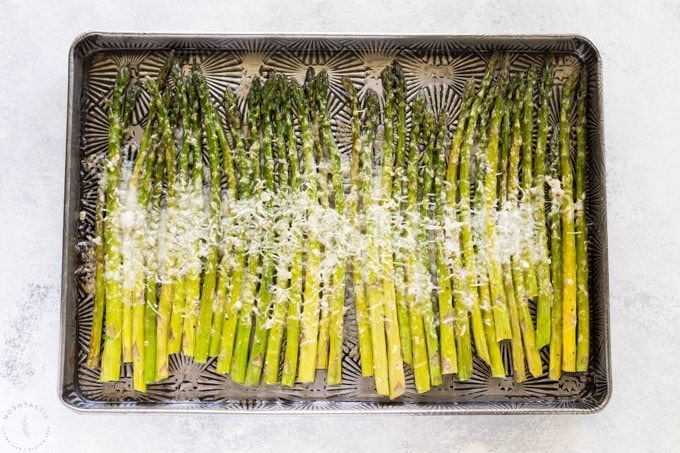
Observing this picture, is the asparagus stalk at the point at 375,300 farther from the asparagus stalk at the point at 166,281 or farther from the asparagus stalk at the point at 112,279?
the asparagus stalk at the point at 112,279

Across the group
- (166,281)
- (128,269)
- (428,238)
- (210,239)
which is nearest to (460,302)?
(428,238)

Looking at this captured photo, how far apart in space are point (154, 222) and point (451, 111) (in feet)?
4.30

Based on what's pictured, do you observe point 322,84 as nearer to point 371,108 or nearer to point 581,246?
point 371,108

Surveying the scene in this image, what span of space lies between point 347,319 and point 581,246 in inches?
38.9

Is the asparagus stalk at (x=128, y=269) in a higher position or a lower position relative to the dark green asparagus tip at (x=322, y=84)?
lower

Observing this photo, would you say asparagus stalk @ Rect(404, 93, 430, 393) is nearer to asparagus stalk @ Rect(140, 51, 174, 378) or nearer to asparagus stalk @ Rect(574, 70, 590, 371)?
asparagus stalk @ Rect(574, 70, 590, 371)

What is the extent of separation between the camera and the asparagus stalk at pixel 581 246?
2307 mm

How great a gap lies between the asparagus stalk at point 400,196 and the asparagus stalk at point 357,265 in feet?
0.44

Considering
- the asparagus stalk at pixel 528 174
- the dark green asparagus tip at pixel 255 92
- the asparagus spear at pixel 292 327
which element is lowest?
the asparagus spear at pixel 292 327

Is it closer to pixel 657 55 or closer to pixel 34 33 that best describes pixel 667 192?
pixel 657 55

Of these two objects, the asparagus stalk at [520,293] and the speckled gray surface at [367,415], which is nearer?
the asparagus stalk at [520,293]

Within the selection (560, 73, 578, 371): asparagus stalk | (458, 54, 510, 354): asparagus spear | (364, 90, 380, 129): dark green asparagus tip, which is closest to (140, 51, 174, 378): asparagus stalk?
(364, 90, 380, 129): dark green asparagus tip

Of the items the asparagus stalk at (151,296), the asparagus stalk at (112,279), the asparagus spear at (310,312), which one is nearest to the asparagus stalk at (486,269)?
the asparagus spear at (310,312)

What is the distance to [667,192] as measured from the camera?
8.23ft
